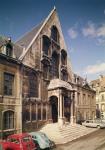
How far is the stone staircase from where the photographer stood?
2244cm

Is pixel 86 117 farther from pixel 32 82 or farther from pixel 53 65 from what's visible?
pixel 32 82

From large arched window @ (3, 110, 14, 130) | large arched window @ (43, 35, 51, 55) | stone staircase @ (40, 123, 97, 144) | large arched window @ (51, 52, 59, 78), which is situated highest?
large arched window @ (43, 35, 51, 55)

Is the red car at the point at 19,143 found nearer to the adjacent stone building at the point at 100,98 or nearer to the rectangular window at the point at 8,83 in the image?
the rectangular window at the point at 8,83

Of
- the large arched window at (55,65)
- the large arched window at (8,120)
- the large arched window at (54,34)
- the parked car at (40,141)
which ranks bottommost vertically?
the parked car at (40,141)

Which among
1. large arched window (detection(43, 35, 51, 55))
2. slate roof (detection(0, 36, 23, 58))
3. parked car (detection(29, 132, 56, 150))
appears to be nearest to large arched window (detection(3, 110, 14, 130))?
parked car (detection(29, 132, 56, 150))

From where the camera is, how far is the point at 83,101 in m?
41.9

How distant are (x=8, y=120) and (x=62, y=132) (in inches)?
270

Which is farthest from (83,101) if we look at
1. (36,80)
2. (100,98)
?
(36,80)

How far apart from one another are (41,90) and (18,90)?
4.80m

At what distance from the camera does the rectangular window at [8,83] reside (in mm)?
21531

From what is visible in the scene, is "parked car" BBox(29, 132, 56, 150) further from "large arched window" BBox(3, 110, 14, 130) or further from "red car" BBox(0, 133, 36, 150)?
"large arched window" BBox(3, 110, 14, 130)

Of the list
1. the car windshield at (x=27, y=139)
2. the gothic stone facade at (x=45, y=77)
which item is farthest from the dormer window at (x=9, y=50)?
the car windshield at (x=27, y=139)

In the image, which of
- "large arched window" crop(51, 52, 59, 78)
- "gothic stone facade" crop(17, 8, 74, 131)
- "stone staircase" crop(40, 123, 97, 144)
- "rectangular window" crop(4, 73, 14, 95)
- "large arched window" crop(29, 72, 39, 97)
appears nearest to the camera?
"rectangular window" crop(4, 73, 14, 95)

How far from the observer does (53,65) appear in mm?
30594
